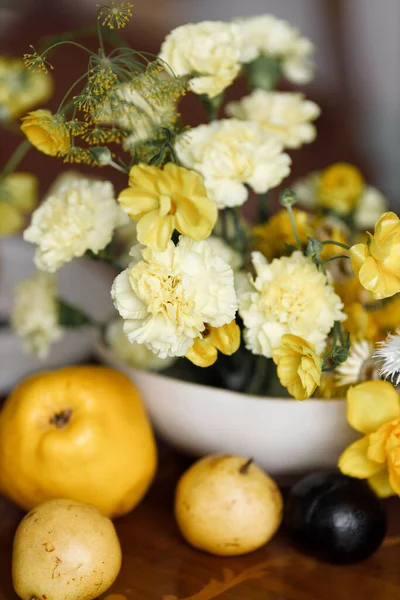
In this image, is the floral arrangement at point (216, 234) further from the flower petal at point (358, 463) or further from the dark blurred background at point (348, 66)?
the dark blurred background at point (348, 66)

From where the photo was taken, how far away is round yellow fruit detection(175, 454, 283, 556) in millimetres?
532

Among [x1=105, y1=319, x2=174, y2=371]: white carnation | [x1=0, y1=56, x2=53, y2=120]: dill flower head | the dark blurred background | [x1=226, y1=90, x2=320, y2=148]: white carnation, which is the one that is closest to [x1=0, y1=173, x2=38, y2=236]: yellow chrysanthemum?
[x1=0, y1=56, x2=53, y2=120]: dill flower head

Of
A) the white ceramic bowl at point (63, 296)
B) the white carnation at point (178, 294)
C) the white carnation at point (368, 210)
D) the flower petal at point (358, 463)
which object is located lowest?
the white ceramic bowl at point (63, 296)

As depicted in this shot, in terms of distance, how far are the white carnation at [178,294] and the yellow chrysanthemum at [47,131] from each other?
0.35 ft

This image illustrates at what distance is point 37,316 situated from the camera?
0.72 m

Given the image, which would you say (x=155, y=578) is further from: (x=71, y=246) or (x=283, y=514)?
(x=71, y=246)

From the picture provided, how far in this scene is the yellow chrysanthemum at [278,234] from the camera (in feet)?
1.91

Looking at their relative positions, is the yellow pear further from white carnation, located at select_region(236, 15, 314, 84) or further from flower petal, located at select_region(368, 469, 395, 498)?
white carnation, located at select_region(236, 15, 314, 84)

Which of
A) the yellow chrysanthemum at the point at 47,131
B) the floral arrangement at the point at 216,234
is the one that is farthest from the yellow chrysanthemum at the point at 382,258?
the yellow chrysanthemum at the point at 47,131

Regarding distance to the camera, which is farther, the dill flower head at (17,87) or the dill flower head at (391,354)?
the dill flower head at (17,87)

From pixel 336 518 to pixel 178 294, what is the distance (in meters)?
0.24

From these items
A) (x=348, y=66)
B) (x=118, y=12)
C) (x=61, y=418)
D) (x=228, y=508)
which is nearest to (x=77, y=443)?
(x=61, y=418)

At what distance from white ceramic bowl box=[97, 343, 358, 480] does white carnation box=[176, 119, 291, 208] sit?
18 cm

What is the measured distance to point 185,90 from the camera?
489mm
